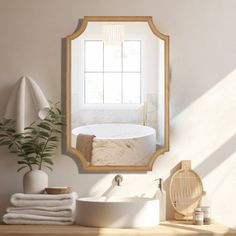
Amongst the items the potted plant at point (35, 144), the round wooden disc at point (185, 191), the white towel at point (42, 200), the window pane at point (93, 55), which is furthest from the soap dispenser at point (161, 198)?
the window pane at point (93, 55)

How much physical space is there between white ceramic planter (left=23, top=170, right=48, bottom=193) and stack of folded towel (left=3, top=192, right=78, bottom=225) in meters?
0.11

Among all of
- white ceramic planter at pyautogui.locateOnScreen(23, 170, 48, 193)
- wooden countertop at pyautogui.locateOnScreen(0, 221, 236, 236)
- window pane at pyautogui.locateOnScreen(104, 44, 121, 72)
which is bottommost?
wooden countertop at pyautogui.locateOnScreen(0, 221, 236, 236)

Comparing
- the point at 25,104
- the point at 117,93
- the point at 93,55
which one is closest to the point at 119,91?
the point at 117,93

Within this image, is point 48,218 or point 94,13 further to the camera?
point 94,13

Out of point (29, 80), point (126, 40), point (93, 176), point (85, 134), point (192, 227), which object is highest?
point (126, 40)

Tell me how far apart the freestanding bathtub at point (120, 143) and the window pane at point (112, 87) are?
15cm

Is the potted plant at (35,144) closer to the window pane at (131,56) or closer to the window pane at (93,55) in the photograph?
the window pane at (93,55)

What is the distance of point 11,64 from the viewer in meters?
3.57

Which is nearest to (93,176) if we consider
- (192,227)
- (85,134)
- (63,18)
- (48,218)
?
(85,134)

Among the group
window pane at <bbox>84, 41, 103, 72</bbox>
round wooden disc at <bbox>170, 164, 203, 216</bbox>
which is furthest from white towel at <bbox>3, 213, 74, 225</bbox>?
window pane at <bbox>84, 41, 103, 72</bbox>

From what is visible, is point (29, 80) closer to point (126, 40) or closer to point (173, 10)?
point (126, 40)

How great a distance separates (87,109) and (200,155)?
2.30ft

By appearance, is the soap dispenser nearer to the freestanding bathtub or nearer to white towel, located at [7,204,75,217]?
the freestanding bathtub

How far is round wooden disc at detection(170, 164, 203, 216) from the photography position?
11.4 ft
